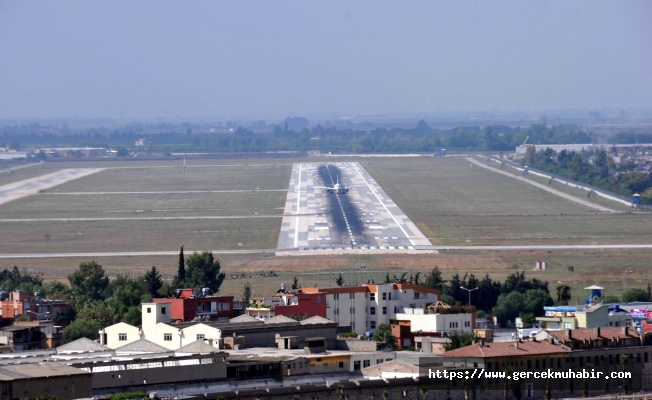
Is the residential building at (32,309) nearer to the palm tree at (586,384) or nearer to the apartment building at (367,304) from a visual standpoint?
the apartment building at (367,304)

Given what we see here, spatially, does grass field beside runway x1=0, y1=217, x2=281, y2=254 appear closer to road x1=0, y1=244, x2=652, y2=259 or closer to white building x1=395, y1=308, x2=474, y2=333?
road x1=0, y1=244, x2=652, y2=259

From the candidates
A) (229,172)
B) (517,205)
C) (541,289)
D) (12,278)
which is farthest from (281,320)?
(229,172)

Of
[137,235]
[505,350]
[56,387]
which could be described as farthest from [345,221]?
[56,387]

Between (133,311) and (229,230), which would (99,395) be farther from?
(229,230)

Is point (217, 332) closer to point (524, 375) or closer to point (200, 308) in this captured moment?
point (524, 375)

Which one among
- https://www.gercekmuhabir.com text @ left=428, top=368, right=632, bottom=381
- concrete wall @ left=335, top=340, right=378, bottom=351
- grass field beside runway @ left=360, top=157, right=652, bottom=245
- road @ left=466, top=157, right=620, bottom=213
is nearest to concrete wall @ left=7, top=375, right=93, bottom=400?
https://www.gercekmuhabir.com text @ left=428, top=368, right=632, bottom=381

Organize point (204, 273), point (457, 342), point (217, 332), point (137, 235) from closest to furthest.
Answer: point (217, 332)
point (457, 342)
point (204, 273)
point (137, 235)
